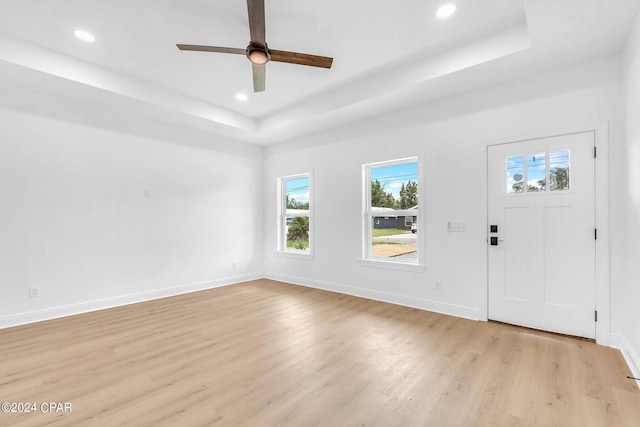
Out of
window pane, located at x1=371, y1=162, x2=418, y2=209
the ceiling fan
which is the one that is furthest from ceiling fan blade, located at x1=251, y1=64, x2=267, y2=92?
window pane, located at x1=371, y1=162, x2=418, y2=209

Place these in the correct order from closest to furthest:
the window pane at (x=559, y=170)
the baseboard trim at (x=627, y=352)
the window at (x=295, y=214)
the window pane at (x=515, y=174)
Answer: the baseboard trim at (x=627, y=352) < the window pane at (x=559, y=170) < the window pane at (x=515, y=174) < the window at (x=295, y=214)

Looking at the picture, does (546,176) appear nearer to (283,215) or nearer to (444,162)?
(444,162)

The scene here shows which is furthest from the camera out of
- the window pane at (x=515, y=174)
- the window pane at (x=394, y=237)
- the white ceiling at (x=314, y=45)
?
the window pane at (x=394, y=237)

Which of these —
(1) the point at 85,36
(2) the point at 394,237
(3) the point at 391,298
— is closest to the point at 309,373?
(3) the point at 391,298

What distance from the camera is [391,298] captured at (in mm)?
4301

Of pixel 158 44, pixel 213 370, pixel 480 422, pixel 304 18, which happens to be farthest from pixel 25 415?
pixel 304 18

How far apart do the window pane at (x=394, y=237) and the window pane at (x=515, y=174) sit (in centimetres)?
123

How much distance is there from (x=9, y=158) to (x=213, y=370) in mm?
3565

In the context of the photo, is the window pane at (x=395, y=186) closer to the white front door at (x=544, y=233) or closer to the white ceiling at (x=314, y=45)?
the white ceiling at (x=314, y=45)

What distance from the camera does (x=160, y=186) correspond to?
4715 mm

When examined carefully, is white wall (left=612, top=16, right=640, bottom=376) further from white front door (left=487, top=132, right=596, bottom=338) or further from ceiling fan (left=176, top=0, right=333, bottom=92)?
ceiling fan (left=176, top=0, right=333, bottom=92)

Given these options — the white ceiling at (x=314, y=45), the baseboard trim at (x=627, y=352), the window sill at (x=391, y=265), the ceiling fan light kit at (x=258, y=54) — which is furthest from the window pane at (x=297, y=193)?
the baseboard trim at (x=627, y=352)

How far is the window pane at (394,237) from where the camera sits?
4.29 m

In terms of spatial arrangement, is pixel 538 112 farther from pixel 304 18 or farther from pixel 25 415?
pixel 25 415
